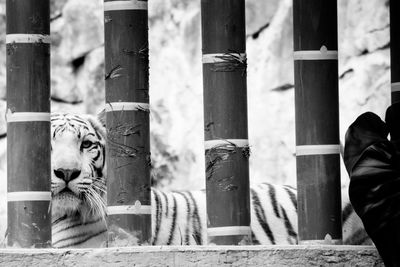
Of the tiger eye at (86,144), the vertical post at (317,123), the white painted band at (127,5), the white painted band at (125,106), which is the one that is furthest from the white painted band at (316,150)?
the tiger eye at (86,144)

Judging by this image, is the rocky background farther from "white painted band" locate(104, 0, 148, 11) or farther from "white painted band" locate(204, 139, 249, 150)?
"white painted band" locate(104, 0, 148, 11)

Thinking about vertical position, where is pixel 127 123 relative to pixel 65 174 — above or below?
above

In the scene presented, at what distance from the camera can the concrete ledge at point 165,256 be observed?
3803 mm

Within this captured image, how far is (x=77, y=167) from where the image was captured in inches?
215

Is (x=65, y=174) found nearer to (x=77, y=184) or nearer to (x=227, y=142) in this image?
(x=77, y=184)

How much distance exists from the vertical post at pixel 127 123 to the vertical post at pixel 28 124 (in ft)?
0.69

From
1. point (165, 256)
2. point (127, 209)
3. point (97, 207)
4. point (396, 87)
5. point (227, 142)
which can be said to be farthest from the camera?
point (97, 207)

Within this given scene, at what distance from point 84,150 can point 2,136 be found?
15.0 ft

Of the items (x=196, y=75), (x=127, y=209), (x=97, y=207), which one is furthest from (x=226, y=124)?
(x=196, y=75)

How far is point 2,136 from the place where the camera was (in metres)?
10.1

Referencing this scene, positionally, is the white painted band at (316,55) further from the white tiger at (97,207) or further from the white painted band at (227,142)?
the white tiger at (97,207)

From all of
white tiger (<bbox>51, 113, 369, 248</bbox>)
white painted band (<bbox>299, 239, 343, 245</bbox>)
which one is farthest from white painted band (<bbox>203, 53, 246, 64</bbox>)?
white tiger (<bbox>51, 113, 369, 248</bbox>)

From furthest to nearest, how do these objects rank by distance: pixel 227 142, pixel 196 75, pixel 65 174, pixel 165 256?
pixel 196 75 < pixel 65 174 < pixel 227 142 < pixel 165 256

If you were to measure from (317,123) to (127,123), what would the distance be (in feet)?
2.08
